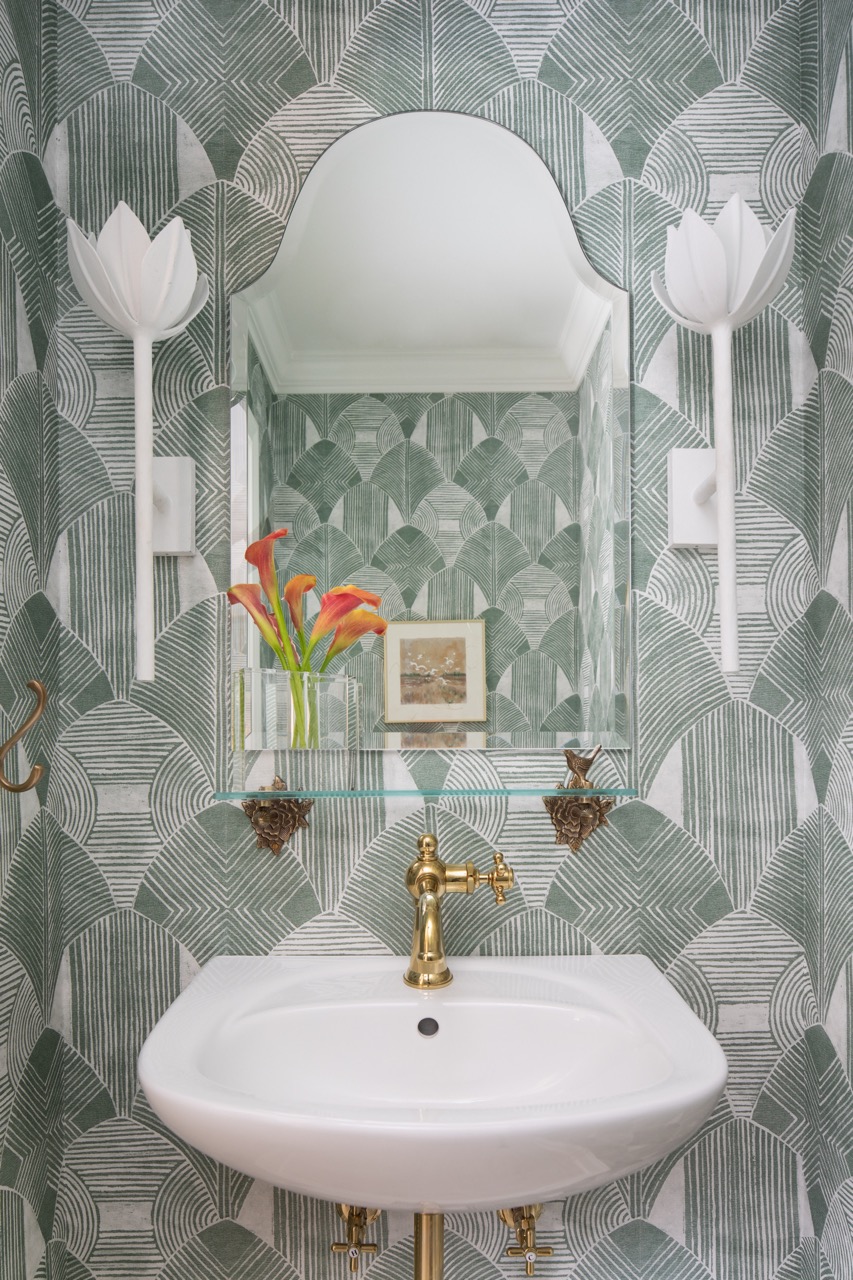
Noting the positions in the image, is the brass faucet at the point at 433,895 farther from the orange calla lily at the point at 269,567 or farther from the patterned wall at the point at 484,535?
the orange calla lily at the point at 269,567

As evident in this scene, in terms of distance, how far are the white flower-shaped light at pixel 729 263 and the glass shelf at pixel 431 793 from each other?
0.61 m

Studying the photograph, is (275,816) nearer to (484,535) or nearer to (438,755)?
(438,755)

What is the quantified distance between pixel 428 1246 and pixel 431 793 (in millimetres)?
525

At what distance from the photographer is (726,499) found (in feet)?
3.59

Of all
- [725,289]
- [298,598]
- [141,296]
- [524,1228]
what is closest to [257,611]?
[298,598]

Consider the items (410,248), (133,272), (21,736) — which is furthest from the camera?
(410,248)

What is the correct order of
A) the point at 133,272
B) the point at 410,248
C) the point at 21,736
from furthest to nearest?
the point at 410,248
the point at 133,272
the point at 21,736

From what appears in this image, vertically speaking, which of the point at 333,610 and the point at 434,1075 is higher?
the point at 333,610

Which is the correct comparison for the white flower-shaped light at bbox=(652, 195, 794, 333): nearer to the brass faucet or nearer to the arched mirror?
the arched mirror

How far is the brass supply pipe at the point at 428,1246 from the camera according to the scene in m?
1.03

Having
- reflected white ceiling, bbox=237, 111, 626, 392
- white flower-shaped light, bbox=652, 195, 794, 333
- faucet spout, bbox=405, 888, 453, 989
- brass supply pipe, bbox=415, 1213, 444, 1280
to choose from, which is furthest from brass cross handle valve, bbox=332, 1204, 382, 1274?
white flower-shaped light, bbox=652, 195, 794, 333

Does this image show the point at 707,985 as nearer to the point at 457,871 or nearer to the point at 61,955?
the point at 457,871

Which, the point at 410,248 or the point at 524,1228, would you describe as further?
the point at 410,248

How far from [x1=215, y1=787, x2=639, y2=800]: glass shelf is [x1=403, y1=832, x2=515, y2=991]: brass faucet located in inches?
4.4
